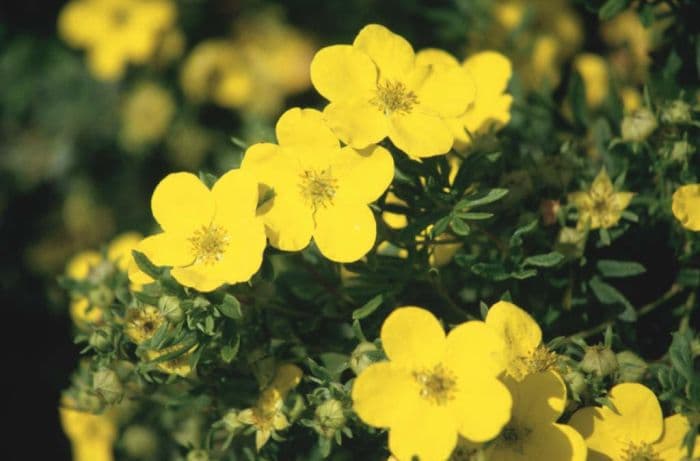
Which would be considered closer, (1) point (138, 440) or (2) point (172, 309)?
(2) point (172, 309)

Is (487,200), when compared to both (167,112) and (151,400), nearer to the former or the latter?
(151,400)

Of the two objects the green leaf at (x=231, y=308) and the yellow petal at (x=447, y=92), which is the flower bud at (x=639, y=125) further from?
the green leaf at (x=231, y=308)

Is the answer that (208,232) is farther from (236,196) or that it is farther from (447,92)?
(447,92)

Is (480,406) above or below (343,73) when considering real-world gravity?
below

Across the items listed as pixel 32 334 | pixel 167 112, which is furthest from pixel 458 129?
pixel 32 334

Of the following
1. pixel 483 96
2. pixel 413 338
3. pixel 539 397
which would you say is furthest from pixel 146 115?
pixel 539 397

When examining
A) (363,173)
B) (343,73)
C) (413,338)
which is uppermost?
(343,73)
